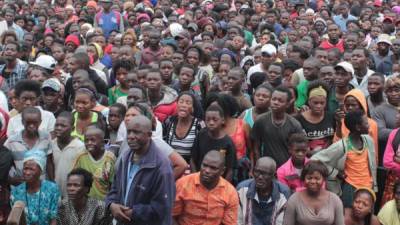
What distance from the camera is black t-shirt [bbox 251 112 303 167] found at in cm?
752

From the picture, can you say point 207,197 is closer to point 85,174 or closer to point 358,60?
point 85,174

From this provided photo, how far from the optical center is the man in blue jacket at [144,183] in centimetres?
577

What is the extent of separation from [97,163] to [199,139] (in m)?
1.05

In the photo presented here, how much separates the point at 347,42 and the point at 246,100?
4.05 metres

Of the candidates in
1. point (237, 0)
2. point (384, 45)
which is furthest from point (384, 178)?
point (237, 0)

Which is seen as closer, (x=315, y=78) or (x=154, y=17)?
(x=315, y=78)

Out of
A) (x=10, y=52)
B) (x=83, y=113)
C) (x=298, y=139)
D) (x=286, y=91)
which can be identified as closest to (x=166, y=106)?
(x=83, y=113)

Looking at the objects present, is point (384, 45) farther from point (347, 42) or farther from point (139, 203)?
point (139, 203)

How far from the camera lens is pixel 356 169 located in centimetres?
729

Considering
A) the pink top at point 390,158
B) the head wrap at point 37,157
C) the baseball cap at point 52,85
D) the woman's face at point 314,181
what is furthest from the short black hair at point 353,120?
the baseball cap at point 52,85

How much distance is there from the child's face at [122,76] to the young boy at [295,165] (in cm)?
283

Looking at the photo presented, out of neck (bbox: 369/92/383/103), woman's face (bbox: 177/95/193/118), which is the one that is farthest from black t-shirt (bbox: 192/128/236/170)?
neck (bbox: 369/92/383/103)

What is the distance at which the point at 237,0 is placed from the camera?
58.5 feet

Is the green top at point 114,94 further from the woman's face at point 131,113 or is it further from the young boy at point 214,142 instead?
the young boy at point 214,142
